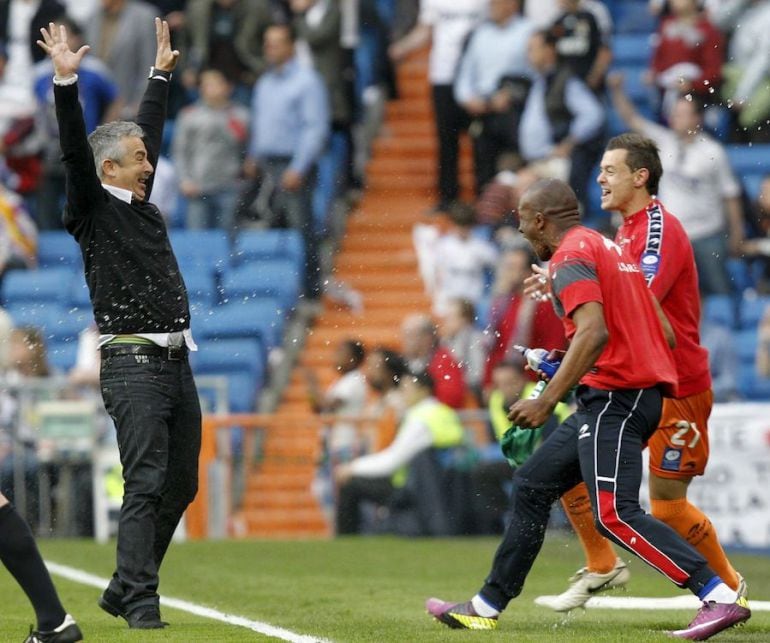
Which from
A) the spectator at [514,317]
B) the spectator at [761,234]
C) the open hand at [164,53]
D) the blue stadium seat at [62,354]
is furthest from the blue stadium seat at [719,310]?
the open hand at [164,53]

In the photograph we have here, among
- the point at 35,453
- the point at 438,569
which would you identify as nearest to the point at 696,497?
the point at 438,569

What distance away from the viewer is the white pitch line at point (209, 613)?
25.8ft

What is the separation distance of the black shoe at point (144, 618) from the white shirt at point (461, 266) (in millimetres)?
9299

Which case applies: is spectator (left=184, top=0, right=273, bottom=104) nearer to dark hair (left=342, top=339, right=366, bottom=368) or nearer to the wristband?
dark hair (left=342, top=339, right=366, bottom=368)

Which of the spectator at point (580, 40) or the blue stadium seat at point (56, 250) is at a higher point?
the spectator at point (580, 40)

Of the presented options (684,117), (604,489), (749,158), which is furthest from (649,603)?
(749,158)

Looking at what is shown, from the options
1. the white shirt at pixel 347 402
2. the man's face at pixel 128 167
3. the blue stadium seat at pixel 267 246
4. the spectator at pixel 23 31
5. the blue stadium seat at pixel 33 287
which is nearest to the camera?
the man's face at pixel 128 167

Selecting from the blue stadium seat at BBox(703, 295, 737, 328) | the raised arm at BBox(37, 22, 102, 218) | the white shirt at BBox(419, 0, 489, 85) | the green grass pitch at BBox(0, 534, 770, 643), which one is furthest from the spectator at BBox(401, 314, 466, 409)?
the raised arm at BBox(37, 22, 102, 218)

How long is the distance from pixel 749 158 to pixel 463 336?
15.1 feet

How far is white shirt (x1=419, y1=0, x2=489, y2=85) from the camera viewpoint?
19.1 meters

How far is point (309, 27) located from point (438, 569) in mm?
8267

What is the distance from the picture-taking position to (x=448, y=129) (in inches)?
761

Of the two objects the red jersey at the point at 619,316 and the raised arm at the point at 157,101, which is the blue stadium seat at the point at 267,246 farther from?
the red jersey at the point at 619,316

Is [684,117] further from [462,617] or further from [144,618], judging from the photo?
[144,618]
